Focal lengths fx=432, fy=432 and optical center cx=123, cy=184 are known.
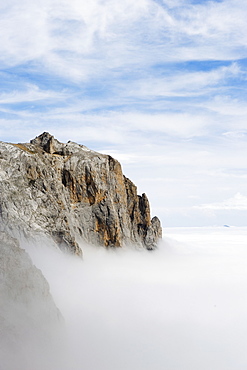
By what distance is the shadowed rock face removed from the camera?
59844 millimetres

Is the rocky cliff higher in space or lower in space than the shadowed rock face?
lower

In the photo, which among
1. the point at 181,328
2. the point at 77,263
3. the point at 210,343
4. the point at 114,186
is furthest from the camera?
the point at 114,186

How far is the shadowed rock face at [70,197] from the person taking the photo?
59.8m

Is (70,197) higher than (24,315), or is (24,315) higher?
(70,197)

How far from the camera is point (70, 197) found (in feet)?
250

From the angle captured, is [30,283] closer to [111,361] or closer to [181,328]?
[111,361]

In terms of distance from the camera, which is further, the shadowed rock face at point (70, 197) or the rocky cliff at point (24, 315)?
the shadowed rock face at point (70, 197)

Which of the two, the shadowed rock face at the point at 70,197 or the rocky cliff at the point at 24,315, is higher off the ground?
the shadowed rock face at the point at 70,197

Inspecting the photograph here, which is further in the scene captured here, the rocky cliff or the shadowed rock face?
the shadowed rock face

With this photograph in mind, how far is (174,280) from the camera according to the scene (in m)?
73.7

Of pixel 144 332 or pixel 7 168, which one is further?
pixel 7 168

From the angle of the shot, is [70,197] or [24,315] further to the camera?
[70,197]

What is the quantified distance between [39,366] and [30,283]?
19.6 feet

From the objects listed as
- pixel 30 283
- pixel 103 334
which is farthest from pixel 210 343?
pixel 30 283
